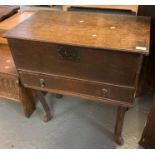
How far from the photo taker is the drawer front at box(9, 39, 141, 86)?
91cm

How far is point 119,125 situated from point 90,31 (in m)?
0.61

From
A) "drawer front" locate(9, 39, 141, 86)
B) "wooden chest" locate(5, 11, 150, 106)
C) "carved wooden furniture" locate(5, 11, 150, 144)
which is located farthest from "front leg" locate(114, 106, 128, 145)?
"drawer front" locate(9, 39, 141, 86)

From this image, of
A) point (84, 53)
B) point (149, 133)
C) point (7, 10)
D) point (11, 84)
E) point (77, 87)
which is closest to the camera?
point (84, 53)

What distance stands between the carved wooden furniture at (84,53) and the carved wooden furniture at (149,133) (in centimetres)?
17

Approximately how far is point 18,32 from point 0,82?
58 centimetres

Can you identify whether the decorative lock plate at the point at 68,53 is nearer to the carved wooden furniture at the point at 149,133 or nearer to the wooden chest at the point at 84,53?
the wooden chest at the point at 84,53

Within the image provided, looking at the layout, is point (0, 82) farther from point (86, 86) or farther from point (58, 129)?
point (86, 86)

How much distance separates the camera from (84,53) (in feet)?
3.11

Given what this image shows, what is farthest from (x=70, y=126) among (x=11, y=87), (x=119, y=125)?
(x=11, y=87)

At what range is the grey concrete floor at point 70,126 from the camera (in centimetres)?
140

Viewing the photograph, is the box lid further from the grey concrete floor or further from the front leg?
the grey concrete floor

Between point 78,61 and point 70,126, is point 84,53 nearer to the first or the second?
point 78,61

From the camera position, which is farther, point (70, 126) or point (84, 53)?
point (70, 126)
